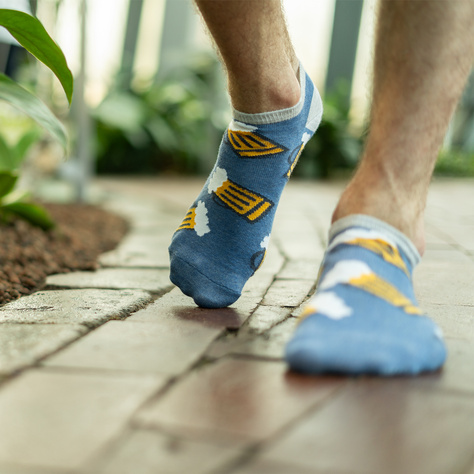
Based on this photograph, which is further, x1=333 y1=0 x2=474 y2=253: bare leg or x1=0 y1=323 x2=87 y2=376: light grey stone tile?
x1=333 y1=0 x2=474 y2=253: bare leg

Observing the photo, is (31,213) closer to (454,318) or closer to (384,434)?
(454,318)

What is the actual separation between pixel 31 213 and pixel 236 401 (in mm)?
1306

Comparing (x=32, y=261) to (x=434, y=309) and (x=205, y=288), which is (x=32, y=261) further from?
(x=434, y=309)

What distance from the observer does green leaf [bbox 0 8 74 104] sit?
1119 millimetres

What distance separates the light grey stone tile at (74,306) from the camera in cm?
100

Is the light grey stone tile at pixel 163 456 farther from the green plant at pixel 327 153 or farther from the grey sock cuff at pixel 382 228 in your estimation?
the green plant at pixel 327 153

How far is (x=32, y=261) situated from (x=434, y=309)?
94 cm

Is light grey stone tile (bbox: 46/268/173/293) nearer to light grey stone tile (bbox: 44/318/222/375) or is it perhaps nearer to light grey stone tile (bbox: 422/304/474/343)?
light grey stone tile (bbox: 44/318/222/375)

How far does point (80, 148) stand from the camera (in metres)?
3.11

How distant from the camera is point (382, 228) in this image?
941mm

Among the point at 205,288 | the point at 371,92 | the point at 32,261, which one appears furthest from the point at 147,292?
the point at 371,92

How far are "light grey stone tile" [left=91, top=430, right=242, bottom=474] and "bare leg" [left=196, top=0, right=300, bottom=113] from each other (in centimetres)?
63

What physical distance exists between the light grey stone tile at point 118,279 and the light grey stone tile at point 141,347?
300 mm

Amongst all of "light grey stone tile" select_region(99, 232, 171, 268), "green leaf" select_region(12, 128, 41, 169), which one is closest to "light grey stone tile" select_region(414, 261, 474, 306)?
"light grey stone tile" select_region(99, 232, 171, 268)
